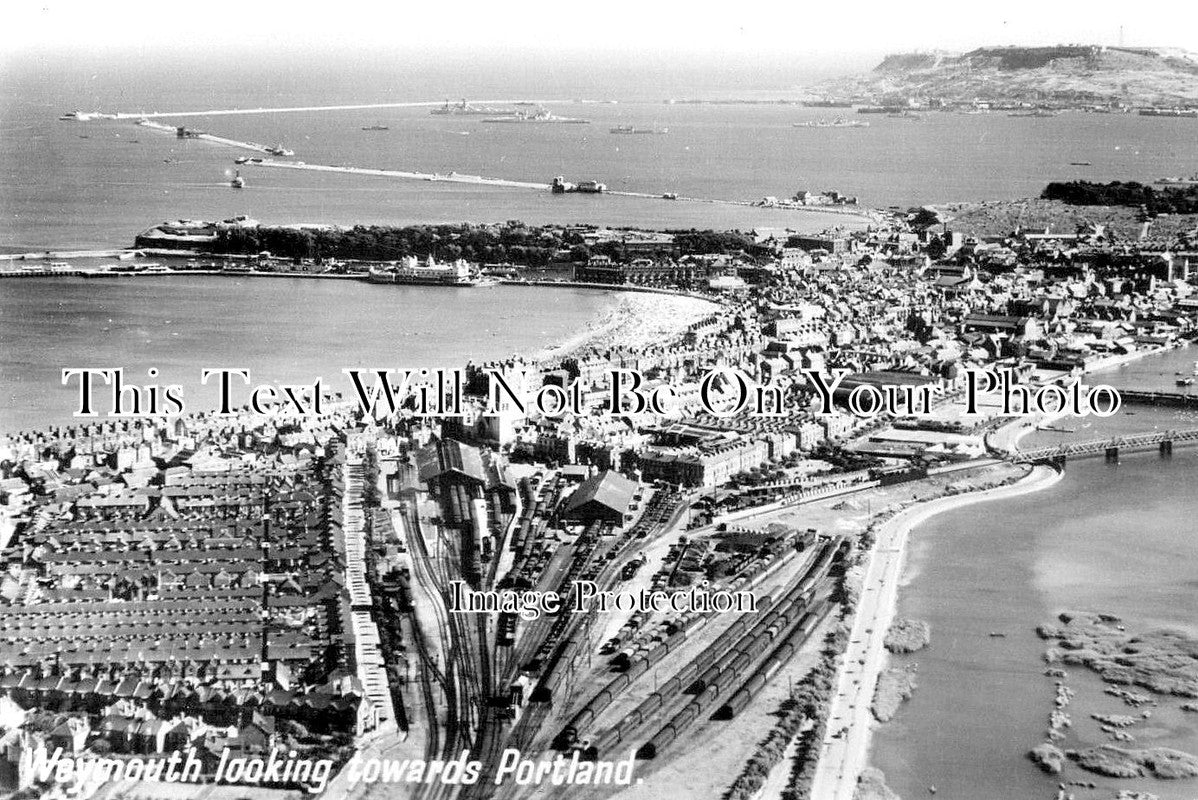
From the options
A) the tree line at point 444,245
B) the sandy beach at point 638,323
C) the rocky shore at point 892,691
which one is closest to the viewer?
the rocky shore at point 892,691

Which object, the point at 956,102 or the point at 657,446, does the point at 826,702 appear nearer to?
the point at 657,446

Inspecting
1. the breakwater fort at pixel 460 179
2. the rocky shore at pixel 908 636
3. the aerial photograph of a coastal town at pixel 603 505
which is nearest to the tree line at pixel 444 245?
the aerial photograph of a coastal town at pixel 603 505

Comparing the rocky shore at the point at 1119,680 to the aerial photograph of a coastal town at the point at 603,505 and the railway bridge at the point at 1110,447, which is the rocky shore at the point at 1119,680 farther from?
the railway bridge at the point at 1110,447

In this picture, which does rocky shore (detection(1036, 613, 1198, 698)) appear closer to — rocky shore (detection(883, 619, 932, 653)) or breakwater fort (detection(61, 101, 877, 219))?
rocky shore (detection(883, 619, 932, 653))

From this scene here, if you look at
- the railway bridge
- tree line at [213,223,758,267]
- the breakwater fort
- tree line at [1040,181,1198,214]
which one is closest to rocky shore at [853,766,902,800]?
the railway bridge

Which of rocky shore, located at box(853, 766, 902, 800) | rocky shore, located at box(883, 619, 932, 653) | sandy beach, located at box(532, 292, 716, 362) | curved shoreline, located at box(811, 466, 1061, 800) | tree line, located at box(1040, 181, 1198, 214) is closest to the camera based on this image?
rocky shore, located at box(853, 766, 902, 800)

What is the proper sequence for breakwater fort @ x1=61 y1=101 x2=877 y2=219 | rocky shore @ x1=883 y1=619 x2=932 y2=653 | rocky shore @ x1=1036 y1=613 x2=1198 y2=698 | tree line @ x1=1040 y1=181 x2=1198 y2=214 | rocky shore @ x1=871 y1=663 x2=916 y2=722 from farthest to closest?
1. breakwater fort @ x1=61 y1=101 x2=877 y2=219
2. tree line @ x1=1040 y1=181 x2=1198 y2=214
3. rocky shore @ x1=883 y1=619 x2=932 y2=653
4. rocky shore @ x1=1036 y1=613 x2=1198 y2=698
5. rocky shore @ x1=871 y1=663 x2=916 y2=722
